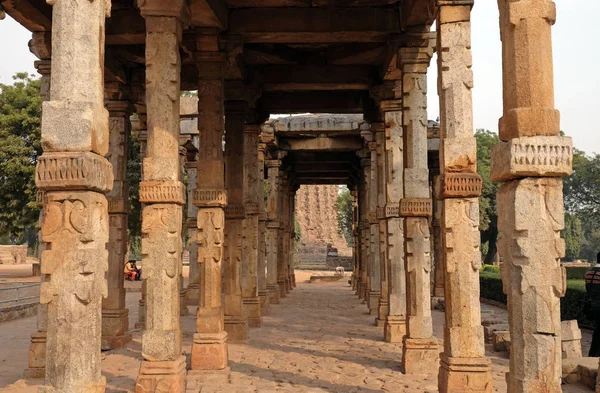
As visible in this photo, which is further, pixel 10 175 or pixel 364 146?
pixel 10 175

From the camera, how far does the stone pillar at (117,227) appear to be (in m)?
10.9

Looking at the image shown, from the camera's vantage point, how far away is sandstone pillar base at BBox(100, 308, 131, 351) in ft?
35.0

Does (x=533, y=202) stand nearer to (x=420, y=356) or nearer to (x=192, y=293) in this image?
(x=420, y=356)

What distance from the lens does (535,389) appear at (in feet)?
14.2

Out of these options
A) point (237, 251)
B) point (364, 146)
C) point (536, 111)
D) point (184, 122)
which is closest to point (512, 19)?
point (536, 111)

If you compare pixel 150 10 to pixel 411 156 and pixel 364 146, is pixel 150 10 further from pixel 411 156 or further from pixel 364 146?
pixel 364 146

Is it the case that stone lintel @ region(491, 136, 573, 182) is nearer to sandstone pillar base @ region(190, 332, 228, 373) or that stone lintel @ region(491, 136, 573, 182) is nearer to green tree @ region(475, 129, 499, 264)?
sandstone pillar base @ region(190, 332, 228, 373)

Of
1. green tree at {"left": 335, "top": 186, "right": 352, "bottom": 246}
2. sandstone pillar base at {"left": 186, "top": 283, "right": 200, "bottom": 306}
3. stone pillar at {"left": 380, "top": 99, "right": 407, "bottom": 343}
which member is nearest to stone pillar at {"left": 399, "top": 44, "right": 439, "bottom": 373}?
stone pillar at {"left": 380, "top": 99, "right": 407, "bottom": 343}

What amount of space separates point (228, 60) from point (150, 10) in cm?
309

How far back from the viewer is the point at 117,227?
36.8ft

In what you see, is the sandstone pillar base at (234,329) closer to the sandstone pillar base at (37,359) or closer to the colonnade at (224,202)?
the colonnade at (224,202)

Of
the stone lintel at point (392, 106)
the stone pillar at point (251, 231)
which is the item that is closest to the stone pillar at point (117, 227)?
the stone pillar at point (251, 231)

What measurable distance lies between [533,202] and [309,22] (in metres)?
6.42

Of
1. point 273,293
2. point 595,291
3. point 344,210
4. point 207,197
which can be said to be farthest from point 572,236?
point 207,197
